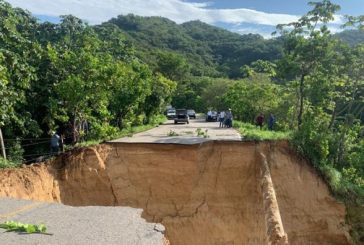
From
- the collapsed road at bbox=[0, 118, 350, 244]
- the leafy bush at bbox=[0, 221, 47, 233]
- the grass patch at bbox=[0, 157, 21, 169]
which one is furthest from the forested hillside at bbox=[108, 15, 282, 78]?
the leafy bush at bbox=[0, 221, 47, 233]

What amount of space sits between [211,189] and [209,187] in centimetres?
12

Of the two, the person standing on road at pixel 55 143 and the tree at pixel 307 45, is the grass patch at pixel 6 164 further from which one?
the tree at pixel 307 45

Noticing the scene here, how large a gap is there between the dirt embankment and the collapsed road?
39 mm

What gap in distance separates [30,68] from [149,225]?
1103cm

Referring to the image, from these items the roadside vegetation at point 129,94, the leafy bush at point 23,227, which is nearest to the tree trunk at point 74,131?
the roadside vegetation at point 129,94

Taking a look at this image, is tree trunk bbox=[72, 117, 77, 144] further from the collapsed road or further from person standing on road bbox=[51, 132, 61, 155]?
person standing on road bbox=[51, 132, 61, 155]

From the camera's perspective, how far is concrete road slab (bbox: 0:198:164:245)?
718 centimetres

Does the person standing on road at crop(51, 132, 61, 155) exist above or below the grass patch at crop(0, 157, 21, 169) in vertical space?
above

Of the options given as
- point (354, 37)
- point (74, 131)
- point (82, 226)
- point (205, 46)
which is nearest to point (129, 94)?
point (74, 131)

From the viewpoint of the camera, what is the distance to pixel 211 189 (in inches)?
715

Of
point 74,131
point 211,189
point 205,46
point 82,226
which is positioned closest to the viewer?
point 82,226

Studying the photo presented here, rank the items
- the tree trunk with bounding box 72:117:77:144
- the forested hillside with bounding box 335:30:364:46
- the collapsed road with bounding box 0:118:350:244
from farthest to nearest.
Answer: the forested hillside with bounding box 335:30:364:46, the tree trunk with bounding box 72:117:77:144, the collapsed road with bounding box 0:118:350:244

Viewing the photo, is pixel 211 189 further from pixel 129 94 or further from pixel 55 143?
pixel 129 94

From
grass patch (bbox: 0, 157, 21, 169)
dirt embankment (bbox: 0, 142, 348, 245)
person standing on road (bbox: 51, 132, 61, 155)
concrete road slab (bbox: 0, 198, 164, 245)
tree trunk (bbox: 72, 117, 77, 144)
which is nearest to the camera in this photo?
concrete road slab (bbox: 0, 198, 164, 245)
